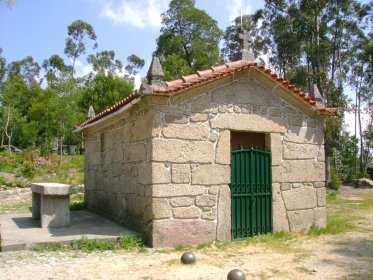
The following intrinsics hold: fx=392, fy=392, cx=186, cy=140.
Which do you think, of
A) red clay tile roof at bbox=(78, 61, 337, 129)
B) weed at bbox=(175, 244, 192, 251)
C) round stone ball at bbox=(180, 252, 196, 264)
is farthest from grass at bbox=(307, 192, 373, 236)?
round stone ball at bbox=(180, 252, 196, 264)

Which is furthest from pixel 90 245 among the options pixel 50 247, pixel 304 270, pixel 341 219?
pixel 341 219

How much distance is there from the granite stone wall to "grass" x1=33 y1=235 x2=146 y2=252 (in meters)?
0.27

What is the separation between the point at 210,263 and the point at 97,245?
80.8 inches

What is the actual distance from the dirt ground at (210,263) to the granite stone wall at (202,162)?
0.67 m

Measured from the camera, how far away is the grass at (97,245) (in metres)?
6.48

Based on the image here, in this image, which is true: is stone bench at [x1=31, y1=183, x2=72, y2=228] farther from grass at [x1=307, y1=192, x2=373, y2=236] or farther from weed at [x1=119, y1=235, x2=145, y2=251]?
grass at [x1=307, y1=192, x2=373, y2=236]

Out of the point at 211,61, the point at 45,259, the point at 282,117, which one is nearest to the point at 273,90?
the point at 282,117

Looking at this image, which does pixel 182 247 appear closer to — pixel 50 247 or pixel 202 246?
pixel 202 246

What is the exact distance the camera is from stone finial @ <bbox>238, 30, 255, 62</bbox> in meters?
8.35

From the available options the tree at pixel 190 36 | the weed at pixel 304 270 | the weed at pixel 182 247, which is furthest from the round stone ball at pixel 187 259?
the tree at pixel 190 36

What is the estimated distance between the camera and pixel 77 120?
79.8 ft

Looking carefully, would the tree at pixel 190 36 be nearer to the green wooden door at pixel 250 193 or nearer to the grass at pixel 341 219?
the grass at pixel 341 219

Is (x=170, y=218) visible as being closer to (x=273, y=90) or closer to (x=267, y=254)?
(x=267, y=254)

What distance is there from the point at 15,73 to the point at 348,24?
3771 centimetres
